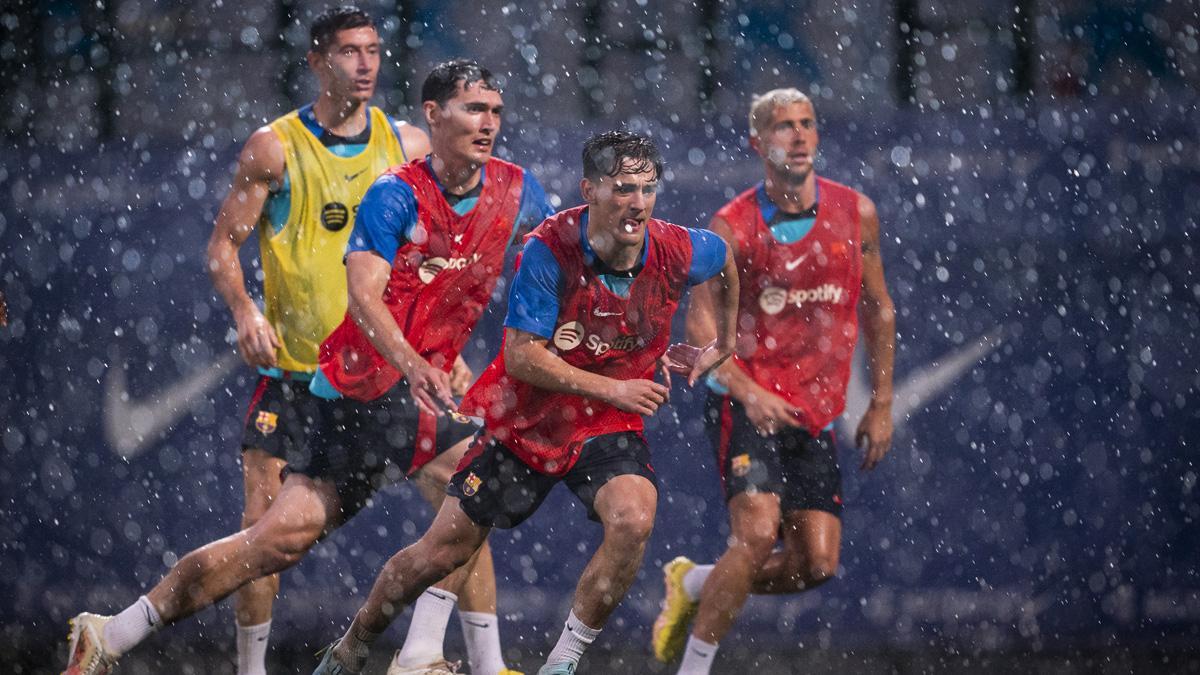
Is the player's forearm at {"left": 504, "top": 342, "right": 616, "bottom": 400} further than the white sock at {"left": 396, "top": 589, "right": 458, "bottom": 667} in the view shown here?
No

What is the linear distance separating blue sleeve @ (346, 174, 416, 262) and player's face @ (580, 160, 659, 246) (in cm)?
75

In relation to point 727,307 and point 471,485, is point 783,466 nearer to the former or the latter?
point 727,307

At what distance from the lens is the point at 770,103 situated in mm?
6086

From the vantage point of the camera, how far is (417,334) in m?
5.33

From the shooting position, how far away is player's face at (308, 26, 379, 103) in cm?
577

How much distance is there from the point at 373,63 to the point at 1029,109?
2.98 m

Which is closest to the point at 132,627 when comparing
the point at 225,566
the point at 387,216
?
the point at 225,566

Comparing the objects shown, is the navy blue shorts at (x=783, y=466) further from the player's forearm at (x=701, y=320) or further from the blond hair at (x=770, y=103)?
the blond hair at (x=770, y=103)

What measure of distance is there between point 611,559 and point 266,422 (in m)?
1.59

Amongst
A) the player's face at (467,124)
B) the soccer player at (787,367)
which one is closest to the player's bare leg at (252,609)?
the player's face at (467,124)

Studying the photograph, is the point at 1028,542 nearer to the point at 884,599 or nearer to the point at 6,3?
the point at 884,599

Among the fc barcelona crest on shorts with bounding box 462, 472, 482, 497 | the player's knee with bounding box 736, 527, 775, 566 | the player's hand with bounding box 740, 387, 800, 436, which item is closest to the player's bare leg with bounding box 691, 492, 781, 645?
the player's knee with bounding box 736, 527, 775, 566

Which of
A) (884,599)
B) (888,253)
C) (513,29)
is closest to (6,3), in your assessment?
(513,29)

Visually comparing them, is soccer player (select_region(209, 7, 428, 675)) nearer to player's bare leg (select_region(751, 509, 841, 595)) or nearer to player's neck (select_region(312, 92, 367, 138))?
player's neck (select_region(312, 92, 367, 138))
